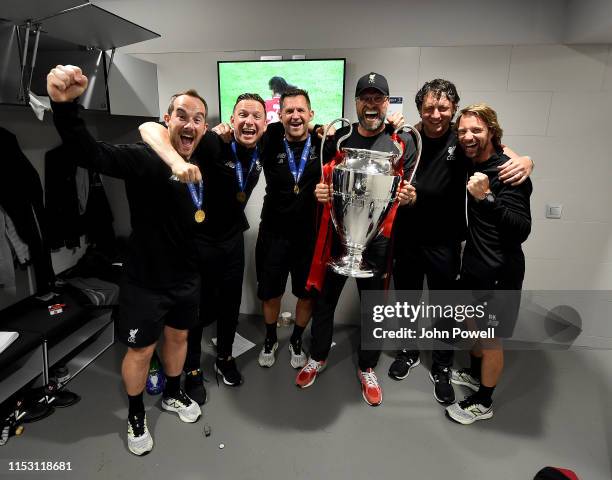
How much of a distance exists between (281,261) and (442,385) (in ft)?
3.97

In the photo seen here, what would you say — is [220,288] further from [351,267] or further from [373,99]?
[373,99]

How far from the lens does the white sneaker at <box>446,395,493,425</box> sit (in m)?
2.11

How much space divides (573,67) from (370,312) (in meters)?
2.04

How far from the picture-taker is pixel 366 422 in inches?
83.9

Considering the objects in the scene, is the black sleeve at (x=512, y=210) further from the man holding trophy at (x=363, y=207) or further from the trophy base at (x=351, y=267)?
the trophy base at (x=351, y=267)

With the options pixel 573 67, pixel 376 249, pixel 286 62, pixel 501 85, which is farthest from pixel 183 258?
pixel 573 67

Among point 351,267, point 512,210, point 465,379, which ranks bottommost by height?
point 465,379

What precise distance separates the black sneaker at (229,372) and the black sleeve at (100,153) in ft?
4.24

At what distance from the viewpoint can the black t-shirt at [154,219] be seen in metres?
1.58

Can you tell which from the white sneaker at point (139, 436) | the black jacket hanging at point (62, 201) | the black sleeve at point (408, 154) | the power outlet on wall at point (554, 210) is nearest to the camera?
the white sneaker at point (139, 436)

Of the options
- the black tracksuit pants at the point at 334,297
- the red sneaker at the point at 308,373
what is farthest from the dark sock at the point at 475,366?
the red sneaker at the point at 308,373

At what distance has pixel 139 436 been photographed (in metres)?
1.88

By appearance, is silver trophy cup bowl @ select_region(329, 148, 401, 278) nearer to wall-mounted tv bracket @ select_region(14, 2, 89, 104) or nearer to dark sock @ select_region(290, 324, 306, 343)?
dark sock @ select_region(290, 324, 306, 343)

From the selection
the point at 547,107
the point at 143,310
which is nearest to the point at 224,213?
the point at 143,310
